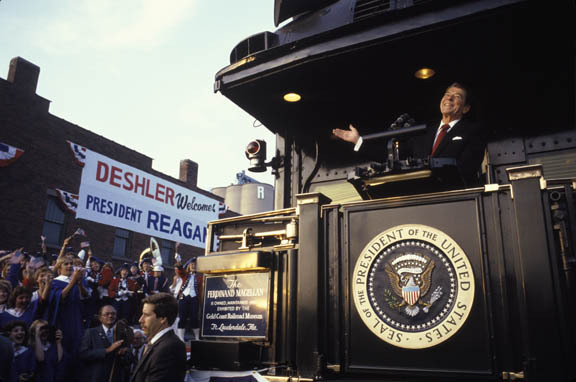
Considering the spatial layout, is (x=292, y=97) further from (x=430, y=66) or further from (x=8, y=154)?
(x=8, y=154)

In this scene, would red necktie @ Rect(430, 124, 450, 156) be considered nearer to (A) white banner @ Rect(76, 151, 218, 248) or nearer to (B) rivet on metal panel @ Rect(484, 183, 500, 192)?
(B) rivet on metal panel @ Rect(484, 183, 500, 192)

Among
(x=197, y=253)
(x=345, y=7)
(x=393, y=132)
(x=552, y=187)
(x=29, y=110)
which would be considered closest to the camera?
(x=552, y=187)

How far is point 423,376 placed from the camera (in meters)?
3.31

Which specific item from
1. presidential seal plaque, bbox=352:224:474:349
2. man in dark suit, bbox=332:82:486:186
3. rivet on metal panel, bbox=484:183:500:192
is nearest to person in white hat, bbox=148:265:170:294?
man in dark suit, bbox=332:82:486:186

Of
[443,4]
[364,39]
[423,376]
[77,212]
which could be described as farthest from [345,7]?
[77,212]

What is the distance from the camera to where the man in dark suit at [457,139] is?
4.01 meters

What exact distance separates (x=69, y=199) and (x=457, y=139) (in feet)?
63.4

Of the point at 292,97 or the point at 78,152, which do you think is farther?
the point at 78,152

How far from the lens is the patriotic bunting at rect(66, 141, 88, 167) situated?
2031cm

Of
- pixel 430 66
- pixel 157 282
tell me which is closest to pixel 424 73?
pixel 430 66

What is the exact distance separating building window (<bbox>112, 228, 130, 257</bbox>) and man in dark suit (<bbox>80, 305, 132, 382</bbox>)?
51.5ft

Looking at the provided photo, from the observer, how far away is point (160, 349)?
377cm

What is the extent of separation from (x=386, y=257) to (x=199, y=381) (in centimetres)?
198

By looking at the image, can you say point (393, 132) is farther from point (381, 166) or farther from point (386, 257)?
point (386, 257)
